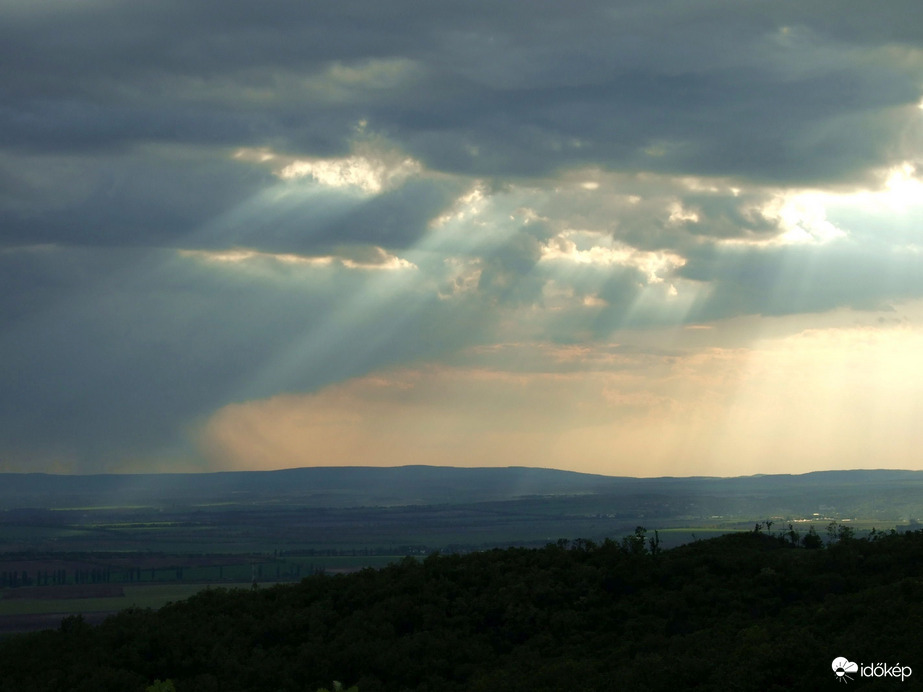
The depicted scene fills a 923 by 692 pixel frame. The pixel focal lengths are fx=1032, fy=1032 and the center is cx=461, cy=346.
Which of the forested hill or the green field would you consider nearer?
the forested hill

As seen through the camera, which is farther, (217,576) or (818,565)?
(217,576)

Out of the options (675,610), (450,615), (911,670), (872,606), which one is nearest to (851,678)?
(911,670)

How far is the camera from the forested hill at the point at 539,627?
3734 centimetres

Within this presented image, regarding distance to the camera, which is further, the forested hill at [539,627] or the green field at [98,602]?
the green field at [98,602]

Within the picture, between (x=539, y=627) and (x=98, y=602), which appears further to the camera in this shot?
(x=98, y=602)

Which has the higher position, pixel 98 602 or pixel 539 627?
pixel 539 627

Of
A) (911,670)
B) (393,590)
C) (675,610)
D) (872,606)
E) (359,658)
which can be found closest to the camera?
(911,670)

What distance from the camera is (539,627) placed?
48.1 meters

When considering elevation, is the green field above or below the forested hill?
below

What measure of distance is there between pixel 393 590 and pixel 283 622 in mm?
6478

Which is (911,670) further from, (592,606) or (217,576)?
(217,576)

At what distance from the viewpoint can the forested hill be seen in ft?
123

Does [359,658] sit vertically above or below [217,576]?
above

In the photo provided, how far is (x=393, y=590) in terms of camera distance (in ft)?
176
